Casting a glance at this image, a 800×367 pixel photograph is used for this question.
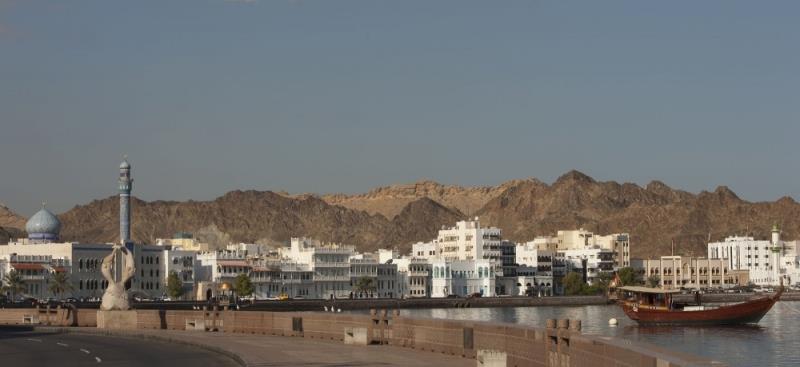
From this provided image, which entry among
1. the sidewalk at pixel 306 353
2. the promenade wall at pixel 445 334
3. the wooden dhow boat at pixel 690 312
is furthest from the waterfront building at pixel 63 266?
the sidewalk at pixel 306 353

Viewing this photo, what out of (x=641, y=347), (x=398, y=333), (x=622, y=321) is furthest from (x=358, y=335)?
(x=622, y=321)

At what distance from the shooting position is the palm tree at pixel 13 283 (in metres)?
181

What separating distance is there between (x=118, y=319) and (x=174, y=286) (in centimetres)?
12930

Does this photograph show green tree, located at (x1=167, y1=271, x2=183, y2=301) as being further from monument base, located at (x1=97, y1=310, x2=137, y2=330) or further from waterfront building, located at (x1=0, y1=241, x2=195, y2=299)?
monument base, located at (x1=97, y1=310, x2=137, y2=330)

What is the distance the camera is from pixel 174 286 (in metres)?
192

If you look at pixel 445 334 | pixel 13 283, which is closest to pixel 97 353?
pixel 445 334

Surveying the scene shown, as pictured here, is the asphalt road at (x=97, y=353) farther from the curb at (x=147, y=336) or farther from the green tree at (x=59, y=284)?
the green tree at (x=59, y=284)

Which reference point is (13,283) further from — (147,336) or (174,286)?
(147,336)

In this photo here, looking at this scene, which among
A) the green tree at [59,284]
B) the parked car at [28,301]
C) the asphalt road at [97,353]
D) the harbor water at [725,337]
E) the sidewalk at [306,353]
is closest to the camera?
the sidewalk at [306,353]

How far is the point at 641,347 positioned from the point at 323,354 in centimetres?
1855

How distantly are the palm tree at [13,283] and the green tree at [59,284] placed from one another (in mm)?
3980

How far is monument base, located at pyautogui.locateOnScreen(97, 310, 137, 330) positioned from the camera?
64.3 metres

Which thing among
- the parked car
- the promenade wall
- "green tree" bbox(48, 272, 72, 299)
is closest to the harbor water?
the promenade wall

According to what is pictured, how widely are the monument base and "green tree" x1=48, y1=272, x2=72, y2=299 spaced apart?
397 ft
